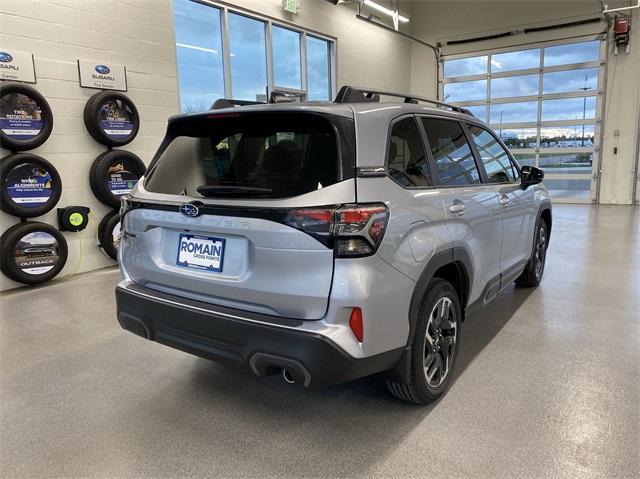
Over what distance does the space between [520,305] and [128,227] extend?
9.09 ft

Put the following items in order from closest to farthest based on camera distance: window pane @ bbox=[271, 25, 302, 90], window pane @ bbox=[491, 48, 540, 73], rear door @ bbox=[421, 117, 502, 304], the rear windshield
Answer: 1. the rear windshield
2. rear door @ bbox=[421, 117, 502, 304]
3. window pane @ bbox=[271, 25, 302, 90]
4. window pane @ bbox=[491, 48, 540, 73]

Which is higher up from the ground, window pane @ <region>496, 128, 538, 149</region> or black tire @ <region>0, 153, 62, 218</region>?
window pane @ <region>496, 128, 538, 149</region>

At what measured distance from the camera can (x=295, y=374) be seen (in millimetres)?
1594

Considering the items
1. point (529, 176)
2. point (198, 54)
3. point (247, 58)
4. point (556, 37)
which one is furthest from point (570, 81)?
point (529, 176)

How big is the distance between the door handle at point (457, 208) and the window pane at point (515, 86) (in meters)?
9.68

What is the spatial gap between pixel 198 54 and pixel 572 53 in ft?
26.1

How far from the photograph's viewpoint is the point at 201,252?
1794 mm

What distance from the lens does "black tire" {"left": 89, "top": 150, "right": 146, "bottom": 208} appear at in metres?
4.82

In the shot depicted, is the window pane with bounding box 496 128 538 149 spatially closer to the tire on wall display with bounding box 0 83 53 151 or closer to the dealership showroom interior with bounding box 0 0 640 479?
the dealership showroom interior with bounding box 0 0 640 479

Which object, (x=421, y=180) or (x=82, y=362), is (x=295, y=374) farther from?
(x=82, y=362)

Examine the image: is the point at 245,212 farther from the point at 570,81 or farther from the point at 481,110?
the point at 481,110

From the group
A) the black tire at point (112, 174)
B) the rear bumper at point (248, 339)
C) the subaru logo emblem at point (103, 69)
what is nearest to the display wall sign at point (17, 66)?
the subaru logo emblem at point (103, 69)

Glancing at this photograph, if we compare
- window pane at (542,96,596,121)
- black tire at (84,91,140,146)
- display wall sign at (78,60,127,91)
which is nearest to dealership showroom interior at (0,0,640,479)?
display wall sign at (78,60,127,91)

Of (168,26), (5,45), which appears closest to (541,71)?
(168,26)
